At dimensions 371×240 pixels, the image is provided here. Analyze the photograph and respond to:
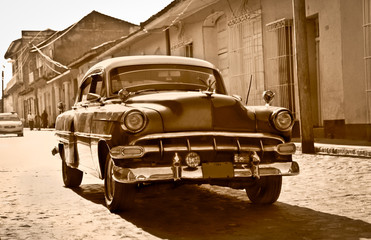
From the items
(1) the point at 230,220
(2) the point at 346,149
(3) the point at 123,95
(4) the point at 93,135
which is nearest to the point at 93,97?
(4) the point at 93,135

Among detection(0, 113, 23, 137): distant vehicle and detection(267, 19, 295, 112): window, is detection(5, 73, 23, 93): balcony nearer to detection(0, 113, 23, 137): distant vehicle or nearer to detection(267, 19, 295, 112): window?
detection(0, 113, 23, 137): distant vehicle

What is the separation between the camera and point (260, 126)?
5.67m

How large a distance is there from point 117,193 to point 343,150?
20.5 feet

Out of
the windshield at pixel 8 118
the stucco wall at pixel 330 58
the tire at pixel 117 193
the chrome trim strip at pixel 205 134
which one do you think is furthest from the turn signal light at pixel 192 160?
the windshield at pixel 8 118

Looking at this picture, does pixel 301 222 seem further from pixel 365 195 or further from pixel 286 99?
pixel 286 99

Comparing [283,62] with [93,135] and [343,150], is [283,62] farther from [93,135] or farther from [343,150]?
[93,135]

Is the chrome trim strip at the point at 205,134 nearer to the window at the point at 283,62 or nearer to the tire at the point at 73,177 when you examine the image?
the tire at the point at 73,177

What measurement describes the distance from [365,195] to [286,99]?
9.09 metres

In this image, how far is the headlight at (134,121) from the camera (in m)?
5.31

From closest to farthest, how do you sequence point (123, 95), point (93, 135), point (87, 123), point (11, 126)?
1. point (123, 95)
2. point (93, 135)
3. point (87, 123)
4. point (11, 126)

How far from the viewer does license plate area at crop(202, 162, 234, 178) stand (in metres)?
5.26

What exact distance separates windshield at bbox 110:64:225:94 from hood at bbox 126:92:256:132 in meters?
0.79

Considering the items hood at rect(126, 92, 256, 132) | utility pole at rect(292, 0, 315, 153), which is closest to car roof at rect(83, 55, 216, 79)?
hood at rect(126, 92, 256, 132)

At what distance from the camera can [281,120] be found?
5.71m
